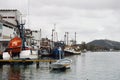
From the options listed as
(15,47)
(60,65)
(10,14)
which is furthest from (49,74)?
(10,14)

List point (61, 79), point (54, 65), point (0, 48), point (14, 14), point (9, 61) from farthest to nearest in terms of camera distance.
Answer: point (14, 14) < point (0, 48) < point (9, 61) < point (54, 65) < point (61, 79)

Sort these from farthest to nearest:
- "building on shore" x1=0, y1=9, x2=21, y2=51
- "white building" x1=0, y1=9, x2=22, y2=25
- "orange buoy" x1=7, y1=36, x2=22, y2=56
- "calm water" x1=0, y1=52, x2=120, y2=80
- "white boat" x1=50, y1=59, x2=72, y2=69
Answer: "white building" x1=0, y1=9, x2=22, y2=25 < "building on shore" x1=0, y1=9, x2=21, y2=51 < "orange buoy" x1=7, y1=36, x2=22, y2=56 < "white boat" x1=50, y1=59, x2=72, y2=69 < "calm water" x1=0, y1=52, x2=120, y2=80

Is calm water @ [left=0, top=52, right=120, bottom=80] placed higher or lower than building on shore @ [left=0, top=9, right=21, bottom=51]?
lower

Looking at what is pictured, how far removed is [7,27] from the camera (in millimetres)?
130375

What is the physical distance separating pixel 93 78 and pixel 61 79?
22.0 feet

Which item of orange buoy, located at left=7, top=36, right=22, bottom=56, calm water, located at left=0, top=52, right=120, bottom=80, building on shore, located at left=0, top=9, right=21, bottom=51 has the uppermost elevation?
building on shore, located at left=0, top=9, right=21, bottom=51

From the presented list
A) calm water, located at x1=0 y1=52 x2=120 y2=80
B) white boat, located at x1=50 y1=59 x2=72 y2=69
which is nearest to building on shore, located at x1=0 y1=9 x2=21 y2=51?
calm water, located at x1=0 y1=52 x2=120 y2=80

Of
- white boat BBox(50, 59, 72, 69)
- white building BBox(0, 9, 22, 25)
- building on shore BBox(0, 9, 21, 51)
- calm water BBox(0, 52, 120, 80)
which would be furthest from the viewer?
white building BBox(0, 9, 22, 25)

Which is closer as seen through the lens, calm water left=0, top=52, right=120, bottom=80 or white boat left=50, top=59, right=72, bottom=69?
calm water left=0, top=52, right=120, bottom=80

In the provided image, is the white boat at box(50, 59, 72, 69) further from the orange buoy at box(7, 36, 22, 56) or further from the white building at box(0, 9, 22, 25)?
the white building at box(0, 9, 22, 25)

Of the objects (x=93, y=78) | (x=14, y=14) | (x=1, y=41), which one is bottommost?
(x=93, y=78)

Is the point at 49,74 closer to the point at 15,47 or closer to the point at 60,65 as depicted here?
the point at 60,65

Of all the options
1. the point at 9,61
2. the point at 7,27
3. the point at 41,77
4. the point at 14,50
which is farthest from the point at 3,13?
the point at 41,77

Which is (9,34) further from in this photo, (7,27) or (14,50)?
(14,50)
